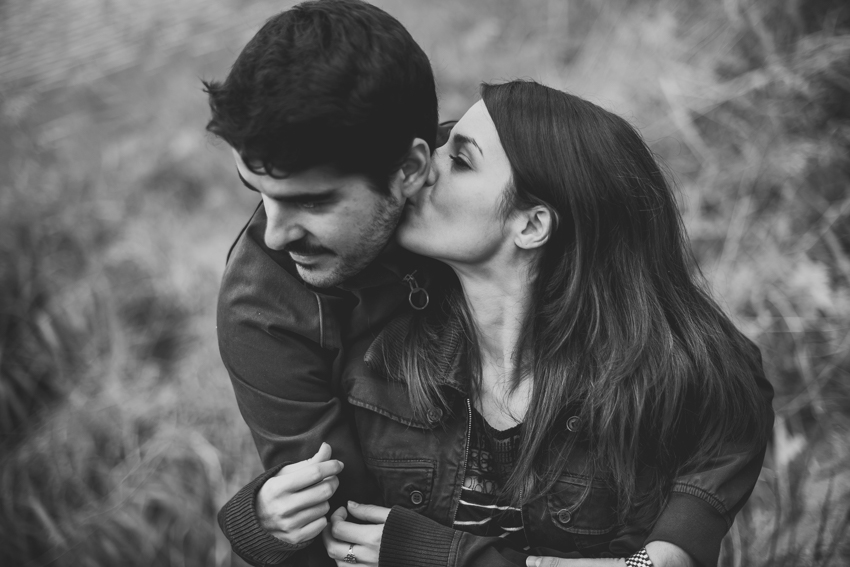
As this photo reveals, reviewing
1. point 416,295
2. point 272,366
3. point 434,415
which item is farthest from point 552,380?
point 272,366

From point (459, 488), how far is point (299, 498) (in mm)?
485

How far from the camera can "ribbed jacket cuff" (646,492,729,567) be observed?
1.87 meters

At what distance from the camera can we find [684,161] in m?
4.04

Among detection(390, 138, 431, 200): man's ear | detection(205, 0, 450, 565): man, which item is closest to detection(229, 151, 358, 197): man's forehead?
detection(205, 0, 450, 565): man

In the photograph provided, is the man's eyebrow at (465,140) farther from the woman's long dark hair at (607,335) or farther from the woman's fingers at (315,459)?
the woman's fingers at (315,459)

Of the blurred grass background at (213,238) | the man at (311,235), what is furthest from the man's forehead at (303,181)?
the blurred grass background at (213,238)

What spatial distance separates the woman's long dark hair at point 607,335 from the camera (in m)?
1.95

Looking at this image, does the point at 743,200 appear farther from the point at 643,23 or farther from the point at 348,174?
the point at 348,174

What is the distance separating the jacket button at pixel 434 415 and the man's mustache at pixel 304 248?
1.84ft

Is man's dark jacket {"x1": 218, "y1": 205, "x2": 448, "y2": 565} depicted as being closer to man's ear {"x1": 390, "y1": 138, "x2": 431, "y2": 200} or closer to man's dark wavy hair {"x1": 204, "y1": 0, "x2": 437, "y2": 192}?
man's ear {"x1": 390, "y1": 138, "x2": 431, "y2": 200}

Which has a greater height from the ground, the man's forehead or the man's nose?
the man's forehead

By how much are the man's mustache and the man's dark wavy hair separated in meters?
0.24

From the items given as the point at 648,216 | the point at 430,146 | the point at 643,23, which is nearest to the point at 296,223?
the point at 430,146

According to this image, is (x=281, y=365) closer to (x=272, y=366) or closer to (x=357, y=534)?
(x=272, y=366)
